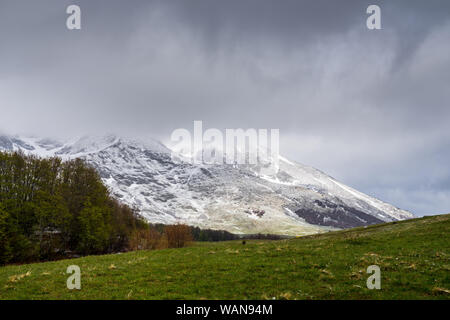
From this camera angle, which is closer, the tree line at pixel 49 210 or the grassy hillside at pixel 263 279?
the grassy hillside at pixel 263 279

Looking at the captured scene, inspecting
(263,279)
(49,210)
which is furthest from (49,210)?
(263,279)

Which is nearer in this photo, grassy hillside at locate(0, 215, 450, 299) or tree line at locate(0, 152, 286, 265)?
grassy hillside at locate(0, 215, 450, 299)

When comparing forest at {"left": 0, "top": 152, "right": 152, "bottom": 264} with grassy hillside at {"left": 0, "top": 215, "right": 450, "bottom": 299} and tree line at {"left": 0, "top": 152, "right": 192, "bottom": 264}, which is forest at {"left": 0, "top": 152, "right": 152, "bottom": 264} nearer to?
tree line at {"left": 0, "top": 152, "right": 192, "bottom": 264}

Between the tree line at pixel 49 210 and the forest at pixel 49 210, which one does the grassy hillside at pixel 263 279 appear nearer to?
the forest at pixel 49 210

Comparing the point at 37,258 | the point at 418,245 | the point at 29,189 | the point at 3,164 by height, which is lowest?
the point at 37,258

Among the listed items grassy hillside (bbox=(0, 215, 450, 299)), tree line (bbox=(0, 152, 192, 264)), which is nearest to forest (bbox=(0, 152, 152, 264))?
tree line (bbox=(0, 152, 192, 264))

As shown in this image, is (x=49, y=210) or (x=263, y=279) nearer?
(x=263, y=279)

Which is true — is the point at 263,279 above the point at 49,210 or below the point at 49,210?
below

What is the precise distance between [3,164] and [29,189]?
706cm

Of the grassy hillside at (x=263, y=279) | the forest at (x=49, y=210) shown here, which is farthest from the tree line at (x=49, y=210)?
the grassy hillside at (x=263, y=279)

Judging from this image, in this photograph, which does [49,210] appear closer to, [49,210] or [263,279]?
Answer: [49,210]
